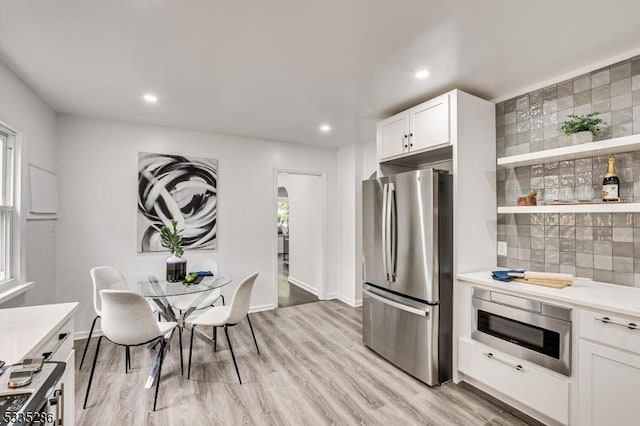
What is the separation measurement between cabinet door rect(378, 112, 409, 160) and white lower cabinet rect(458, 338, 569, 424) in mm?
1845

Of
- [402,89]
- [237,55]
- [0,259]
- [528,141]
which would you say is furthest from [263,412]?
[528,141]

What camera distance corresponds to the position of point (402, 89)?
2621 millimetres

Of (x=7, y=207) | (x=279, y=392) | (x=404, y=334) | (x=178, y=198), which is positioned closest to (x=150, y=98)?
(x=178, y=198)

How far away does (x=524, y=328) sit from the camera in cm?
207

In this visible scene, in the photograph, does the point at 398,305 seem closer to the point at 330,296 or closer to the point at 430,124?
the point at 430,124

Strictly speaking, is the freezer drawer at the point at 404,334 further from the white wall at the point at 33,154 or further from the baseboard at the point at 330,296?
the white wall at the point at 33,154

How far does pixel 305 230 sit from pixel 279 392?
3568mm

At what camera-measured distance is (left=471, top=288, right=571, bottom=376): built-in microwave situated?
1.88 metres

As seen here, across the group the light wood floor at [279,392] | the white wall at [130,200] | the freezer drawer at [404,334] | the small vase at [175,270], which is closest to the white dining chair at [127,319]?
the light wood floor at [279,392]

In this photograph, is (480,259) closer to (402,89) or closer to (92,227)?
(402,89)

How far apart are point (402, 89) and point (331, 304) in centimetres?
331

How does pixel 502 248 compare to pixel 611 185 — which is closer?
pixel 611 185

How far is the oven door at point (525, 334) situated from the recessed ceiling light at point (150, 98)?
3.39m

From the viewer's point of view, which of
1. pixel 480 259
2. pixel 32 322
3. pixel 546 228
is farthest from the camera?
pixel 480 259
